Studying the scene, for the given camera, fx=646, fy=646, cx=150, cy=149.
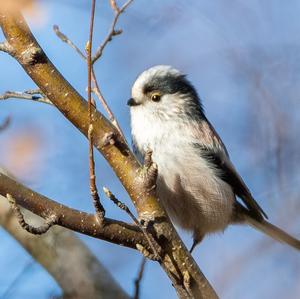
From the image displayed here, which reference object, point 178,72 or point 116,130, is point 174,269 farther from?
point 178,72

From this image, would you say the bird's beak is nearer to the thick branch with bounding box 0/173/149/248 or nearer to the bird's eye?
the bird's eye

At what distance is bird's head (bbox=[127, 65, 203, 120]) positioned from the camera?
9.50ft

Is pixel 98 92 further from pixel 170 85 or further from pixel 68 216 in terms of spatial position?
pixel 170 85

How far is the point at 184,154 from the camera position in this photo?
8.98 ft

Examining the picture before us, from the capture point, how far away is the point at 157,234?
175cm

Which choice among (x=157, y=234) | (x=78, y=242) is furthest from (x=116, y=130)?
(x=78, y=242)

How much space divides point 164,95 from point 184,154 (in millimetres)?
371

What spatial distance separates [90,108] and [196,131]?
1.24m

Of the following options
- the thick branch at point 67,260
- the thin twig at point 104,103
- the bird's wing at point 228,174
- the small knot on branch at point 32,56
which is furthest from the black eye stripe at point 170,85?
the small knot on branch at point 32,56

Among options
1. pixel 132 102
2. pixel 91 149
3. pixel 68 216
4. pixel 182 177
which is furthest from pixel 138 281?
pixel 132 102

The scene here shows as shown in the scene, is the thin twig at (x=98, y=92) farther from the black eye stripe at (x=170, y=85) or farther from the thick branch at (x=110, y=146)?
the black eye stripe at (x=170, y=85)

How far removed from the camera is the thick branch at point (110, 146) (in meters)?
1.73

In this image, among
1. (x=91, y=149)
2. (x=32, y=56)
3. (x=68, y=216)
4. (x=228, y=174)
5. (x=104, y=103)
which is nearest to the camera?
(x=91, y=149)

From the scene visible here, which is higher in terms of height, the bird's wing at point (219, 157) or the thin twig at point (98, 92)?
the thin twig at point (98, 92)
